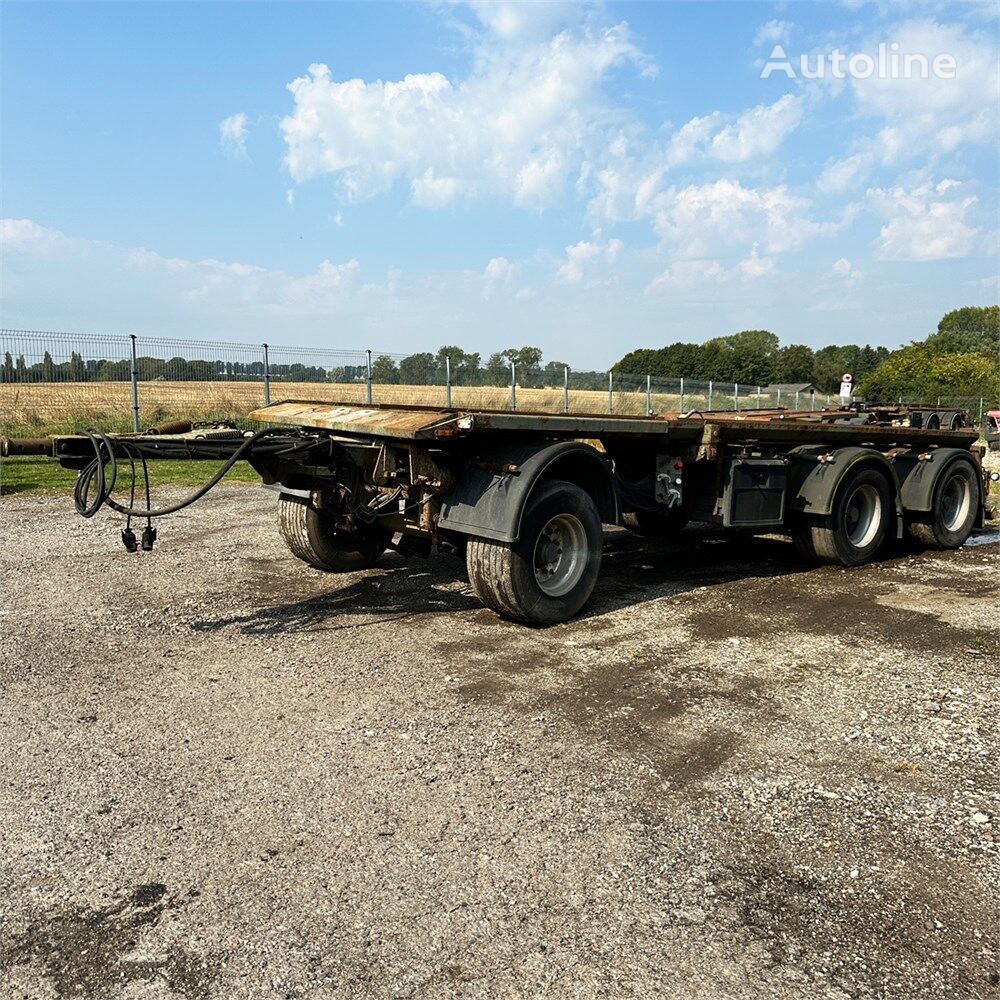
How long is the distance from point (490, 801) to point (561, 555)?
3112 millimetres

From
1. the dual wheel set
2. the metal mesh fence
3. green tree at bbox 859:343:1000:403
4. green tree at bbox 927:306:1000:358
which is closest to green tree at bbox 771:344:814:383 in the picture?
green tree at bbox 927:306:1000:358

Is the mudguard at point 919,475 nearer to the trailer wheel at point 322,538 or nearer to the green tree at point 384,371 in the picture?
the trailer wheel at point 322,538

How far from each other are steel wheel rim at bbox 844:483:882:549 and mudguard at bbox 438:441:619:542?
3.69 metres

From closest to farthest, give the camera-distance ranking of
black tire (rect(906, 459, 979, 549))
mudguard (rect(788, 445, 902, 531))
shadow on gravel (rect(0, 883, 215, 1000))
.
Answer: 1. shadow on gravel (rect(0, 883, 215, 1000))
2. mudguard (rect(788, 445, 902, 531))
3. black tire (rect(906, 459, 979, 549))

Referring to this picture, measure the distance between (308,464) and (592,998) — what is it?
4.35 metres

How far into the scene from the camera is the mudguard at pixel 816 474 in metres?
8.20

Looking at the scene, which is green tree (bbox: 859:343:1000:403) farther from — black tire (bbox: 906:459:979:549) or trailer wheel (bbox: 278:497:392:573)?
trailer wheel (bbox: 278:497:392:573)

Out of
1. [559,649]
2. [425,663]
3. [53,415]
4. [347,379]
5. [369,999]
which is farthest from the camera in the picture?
[347,379]

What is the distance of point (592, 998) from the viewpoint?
2459mm

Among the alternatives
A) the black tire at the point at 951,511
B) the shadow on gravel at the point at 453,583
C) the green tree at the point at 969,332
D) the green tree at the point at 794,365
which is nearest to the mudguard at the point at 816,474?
the shadow on gravel at the point at 453,583

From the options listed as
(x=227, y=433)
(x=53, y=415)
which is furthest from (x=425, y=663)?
(x=53, y=415)

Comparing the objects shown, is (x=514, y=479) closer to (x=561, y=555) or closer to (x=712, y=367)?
(x=561, y=555)

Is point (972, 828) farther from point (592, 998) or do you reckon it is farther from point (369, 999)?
point (369, 999)

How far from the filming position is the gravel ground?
2631mm
